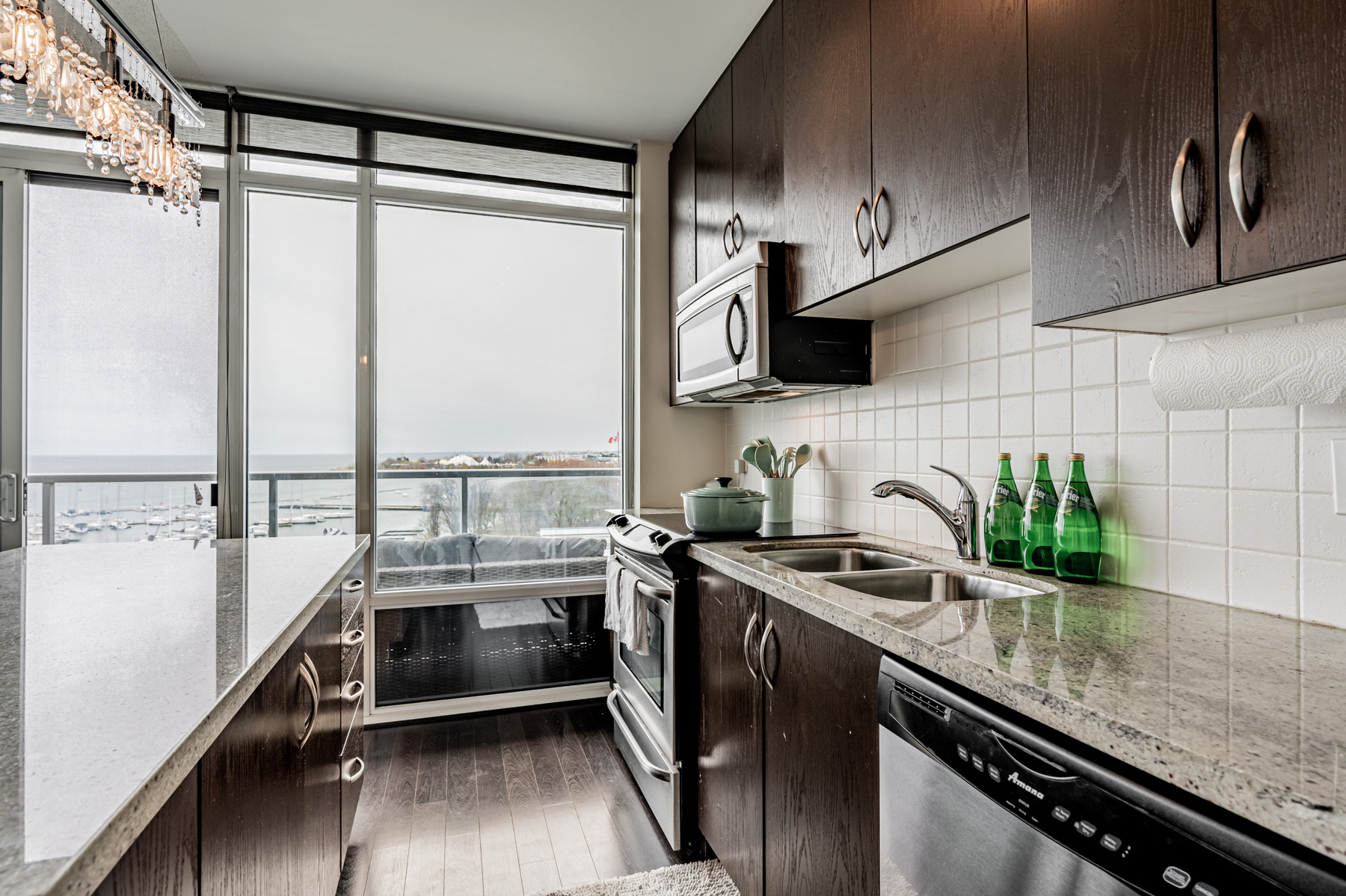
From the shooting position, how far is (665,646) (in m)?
2.09

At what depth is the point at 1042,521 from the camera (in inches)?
55.4

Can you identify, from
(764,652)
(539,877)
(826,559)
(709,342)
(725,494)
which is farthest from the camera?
(709,342)

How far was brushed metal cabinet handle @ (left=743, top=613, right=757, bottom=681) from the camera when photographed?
5.26ft

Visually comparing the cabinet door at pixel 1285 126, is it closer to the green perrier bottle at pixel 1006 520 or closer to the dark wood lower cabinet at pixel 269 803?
the green perrier bottle at pixel 1006 520

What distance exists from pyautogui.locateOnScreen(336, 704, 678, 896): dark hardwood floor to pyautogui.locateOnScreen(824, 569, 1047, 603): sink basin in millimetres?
1070

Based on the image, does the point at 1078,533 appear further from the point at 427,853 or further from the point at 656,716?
the point at 427,853

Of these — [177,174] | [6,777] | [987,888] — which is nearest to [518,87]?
[177,174]

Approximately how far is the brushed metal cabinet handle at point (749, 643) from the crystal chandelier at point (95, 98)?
1743 mm

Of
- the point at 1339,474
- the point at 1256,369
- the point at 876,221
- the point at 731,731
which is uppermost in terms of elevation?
the point at 876,221

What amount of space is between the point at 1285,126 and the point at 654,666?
6.53 ft

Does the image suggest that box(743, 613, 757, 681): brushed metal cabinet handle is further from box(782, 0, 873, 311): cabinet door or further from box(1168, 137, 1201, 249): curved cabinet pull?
box(1168, 137, 1201, 249): curved cabinet pull

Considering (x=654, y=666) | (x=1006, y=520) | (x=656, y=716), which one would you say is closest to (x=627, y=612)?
(x=654, y=666)

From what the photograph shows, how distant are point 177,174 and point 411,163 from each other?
1.30 m

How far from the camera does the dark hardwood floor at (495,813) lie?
1896 millimetres
